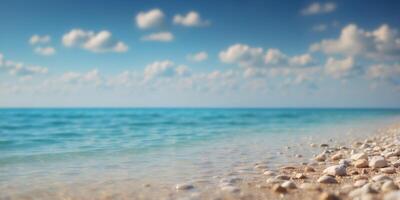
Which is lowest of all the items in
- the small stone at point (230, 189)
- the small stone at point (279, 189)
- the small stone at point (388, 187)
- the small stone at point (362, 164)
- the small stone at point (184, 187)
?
the small stone at point (184, 187)

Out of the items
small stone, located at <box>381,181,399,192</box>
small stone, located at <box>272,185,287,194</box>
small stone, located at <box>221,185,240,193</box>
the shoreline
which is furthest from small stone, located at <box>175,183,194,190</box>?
small stone, located at <box>381,181,399,192</box>

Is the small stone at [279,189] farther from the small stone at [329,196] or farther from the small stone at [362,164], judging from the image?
the small stone at [362,164]

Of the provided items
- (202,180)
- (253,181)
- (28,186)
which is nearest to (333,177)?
(253,181)

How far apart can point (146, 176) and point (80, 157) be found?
330cm

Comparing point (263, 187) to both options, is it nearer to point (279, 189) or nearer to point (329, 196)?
point (279, 189)

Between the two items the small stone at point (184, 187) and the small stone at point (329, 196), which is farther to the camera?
the small stone at point (184, 187)

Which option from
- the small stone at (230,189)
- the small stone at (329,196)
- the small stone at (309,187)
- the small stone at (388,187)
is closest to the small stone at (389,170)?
the small stone at (388,187)

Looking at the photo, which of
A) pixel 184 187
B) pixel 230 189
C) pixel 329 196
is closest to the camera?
pixel 329 196

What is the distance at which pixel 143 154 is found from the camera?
926cm

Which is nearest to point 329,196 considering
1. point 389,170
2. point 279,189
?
point 279,189

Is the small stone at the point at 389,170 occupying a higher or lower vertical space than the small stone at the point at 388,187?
lower

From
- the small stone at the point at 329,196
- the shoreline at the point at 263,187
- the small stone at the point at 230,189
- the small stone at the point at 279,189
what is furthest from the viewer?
the small stone at the point at 230,189

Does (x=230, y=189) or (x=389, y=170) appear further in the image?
(x=389, y=170)

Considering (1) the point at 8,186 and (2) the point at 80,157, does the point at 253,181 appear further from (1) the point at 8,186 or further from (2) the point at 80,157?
(2) the point at 80,157
